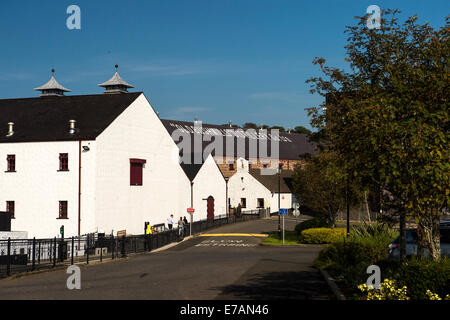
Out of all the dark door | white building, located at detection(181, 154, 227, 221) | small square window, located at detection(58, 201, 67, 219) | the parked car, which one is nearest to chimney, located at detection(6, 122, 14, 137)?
small square window, located at detection(58, 201, 67, 219)

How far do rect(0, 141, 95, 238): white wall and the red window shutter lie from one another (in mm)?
5302

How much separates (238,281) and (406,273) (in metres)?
7.42

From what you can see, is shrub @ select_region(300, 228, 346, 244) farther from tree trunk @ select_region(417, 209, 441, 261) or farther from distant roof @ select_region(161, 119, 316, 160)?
distant roof @ select_region(161, 119, 316, 160)

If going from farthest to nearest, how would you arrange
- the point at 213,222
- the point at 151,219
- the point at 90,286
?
the point at 213,222 < the point at 151,219 < the point at 90,286

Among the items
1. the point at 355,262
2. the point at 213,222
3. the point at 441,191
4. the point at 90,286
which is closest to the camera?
the point at 441,191

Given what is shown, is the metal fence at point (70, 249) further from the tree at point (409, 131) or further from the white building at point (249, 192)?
the white building at point (249, 192)

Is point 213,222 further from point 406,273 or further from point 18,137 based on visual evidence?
point 406,273

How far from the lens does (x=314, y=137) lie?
20.2 metres

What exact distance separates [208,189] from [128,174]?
57.4ft

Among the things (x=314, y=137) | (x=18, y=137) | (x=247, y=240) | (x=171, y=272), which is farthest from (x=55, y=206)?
(x=314, y=137)

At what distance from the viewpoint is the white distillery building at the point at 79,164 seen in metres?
40.4

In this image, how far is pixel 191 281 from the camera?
58.1ft

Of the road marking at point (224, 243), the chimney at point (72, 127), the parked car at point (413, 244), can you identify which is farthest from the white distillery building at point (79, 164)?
the parked car at point (413, 244)

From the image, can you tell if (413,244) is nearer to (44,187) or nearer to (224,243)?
(224,243)
